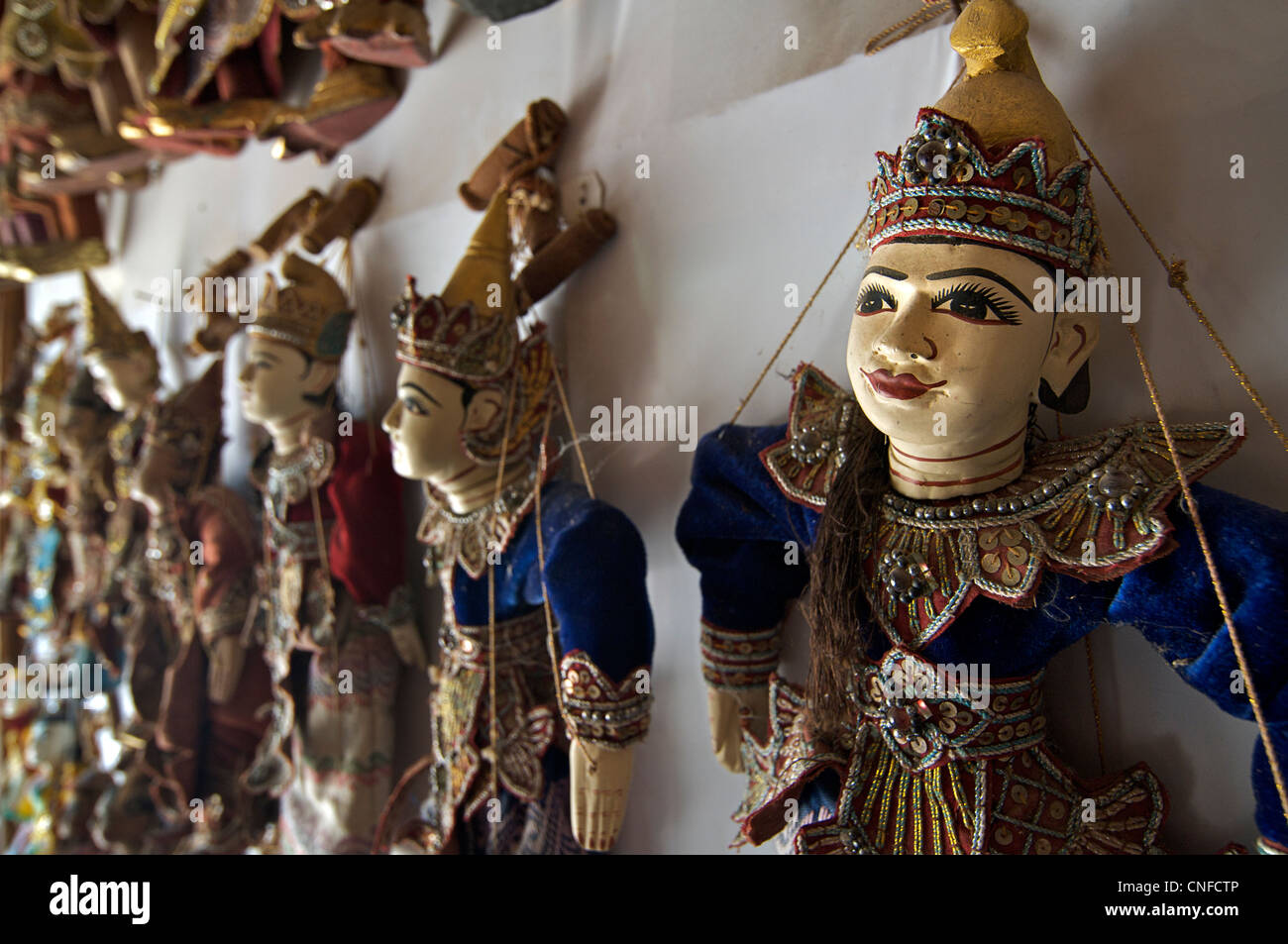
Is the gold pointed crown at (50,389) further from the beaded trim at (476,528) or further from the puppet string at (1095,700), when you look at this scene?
the puppet string at (1095,700)

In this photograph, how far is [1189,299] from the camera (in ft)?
3.39

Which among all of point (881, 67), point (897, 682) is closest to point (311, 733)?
point (897, 682)

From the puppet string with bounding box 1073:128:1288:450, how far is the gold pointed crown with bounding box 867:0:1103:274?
2.7 inches

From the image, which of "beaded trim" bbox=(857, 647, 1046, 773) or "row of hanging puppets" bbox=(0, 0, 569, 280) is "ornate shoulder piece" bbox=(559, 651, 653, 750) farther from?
"row of hanging puppets" bbox=(0, 0, 569, 280)

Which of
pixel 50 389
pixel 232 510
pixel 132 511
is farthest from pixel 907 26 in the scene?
pixel 50 389

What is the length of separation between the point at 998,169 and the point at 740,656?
0.70m

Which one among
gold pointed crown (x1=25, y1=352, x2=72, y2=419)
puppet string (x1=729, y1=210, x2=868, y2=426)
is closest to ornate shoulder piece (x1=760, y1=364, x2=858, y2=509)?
puppet string (x1=729, y1=210, x2=868, y2=426)

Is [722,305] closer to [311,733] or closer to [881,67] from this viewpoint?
[881,67]

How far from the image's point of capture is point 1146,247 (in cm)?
112

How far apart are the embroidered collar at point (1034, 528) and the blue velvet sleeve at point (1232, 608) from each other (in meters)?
0.03

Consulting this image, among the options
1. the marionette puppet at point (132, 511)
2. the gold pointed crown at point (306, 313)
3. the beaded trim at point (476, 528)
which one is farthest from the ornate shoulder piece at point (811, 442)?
the marionette puppet at point (132, 511)

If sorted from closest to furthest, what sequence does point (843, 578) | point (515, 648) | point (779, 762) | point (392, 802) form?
point (843, 578) < point (779, 762) < point (515, 648) < point (392, 802)

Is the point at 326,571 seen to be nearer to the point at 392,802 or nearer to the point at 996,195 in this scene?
the point at 392,802
